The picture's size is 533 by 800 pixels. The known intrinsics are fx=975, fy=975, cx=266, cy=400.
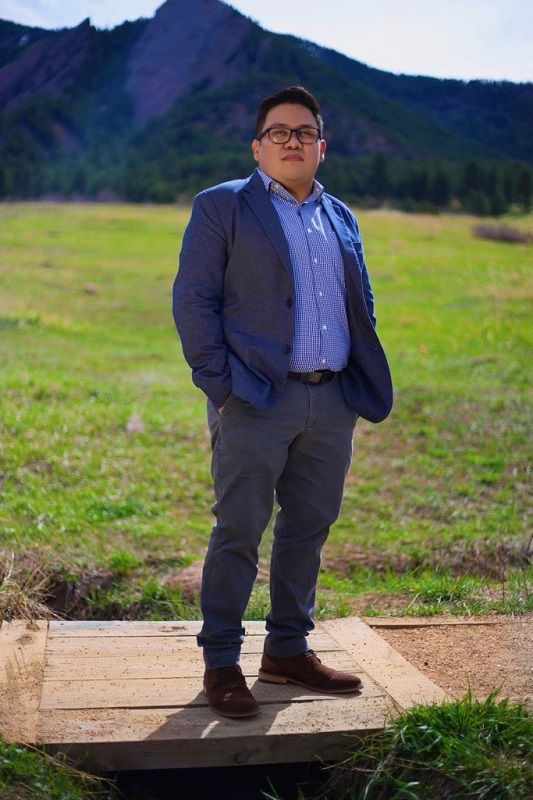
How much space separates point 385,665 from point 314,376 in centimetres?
111

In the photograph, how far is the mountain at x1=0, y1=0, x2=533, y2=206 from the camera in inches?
440

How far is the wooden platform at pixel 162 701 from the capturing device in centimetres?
286

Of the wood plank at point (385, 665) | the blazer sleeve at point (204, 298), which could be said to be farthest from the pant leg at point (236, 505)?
the wood plank at point (385, 665)

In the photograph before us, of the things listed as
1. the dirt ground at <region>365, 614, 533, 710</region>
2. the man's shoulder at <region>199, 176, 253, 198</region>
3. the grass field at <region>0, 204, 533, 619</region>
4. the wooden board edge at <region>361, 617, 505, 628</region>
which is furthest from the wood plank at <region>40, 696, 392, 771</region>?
the man's shoulder at <region>199, 176, 253, 198</region>

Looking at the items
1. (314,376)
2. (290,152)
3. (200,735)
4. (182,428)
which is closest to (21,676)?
(200,735)

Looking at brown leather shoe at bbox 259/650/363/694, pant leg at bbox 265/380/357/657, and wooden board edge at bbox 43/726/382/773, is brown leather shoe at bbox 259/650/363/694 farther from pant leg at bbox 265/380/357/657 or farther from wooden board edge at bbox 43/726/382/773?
wooden board edge at bbox 43/726/382/773

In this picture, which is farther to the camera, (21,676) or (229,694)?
(21,676)

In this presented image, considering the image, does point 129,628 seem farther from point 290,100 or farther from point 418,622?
point 290,100

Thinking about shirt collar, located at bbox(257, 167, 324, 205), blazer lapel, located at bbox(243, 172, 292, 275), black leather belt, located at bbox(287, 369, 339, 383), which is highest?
shirt collar, located at bbox(257, 167, 324, 205)

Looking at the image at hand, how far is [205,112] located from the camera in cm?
1412

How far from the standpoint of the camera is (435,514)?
22.1ft

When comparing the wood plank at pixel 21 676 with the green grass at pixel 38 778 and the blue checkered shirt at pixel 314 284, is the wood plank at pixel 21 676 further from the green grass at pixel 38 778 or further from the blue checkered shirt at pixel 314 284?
the blue checkered shirt at pixel 314 284

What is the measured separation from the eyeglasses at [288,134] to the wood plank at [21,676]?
1.93 m

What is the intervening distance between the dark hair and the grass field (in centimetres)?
225
